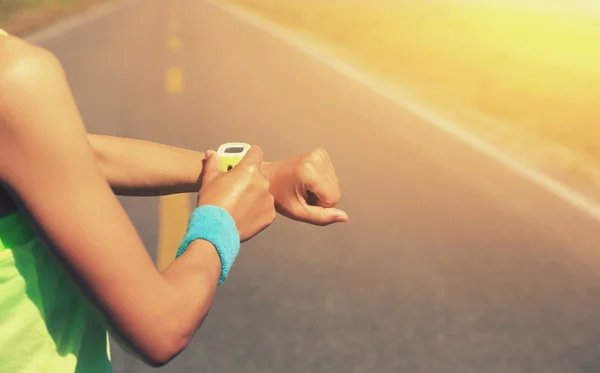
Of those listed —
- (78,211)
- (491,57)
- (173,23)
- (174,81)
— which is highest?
(78,211)

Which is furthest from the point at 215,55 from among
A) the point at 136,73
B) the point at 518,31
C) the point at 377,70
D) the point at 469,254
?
the point at 518,31

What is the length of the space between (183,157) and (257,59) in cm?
1144

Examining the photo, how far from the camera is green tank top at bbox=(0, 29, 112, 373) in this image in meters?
1.03

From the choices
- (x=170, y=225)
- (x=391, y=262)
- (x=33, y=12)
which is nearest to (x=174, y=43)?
(x=33, y=12)

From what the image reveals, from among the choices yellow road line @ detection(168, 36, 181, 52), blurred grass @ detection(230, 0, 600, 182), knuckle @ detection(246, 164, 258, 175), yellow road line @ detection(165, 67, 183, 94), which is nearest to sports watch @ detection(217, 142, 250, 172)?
knuckle @ detection(246, 164, 258, 175)

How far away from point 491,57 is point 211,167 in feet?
45.1

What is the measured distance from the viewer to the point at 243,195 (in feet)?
4.09

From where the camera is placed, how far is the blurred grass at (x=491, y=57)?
29.3 feet

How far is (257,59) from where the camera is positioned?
12742mm

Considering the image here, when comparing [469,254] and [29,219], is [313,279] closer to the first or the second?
[469,254]

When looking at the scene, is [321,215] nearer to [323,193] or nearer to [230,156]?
[323,193]

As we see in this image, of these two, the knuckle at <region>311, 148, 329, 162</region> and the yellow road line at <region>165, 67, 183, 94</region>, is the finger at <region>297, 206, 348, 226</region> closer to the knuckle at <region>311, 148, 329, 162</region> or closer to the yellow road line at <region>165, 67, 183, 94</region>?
the knuckle at <region>311, 148, 329, 162</region>

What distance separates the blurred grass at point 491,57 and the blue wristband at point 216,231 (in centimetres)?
676

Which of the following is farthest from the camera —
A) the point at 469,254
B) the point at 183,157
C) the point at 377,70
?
the point at 377,70
